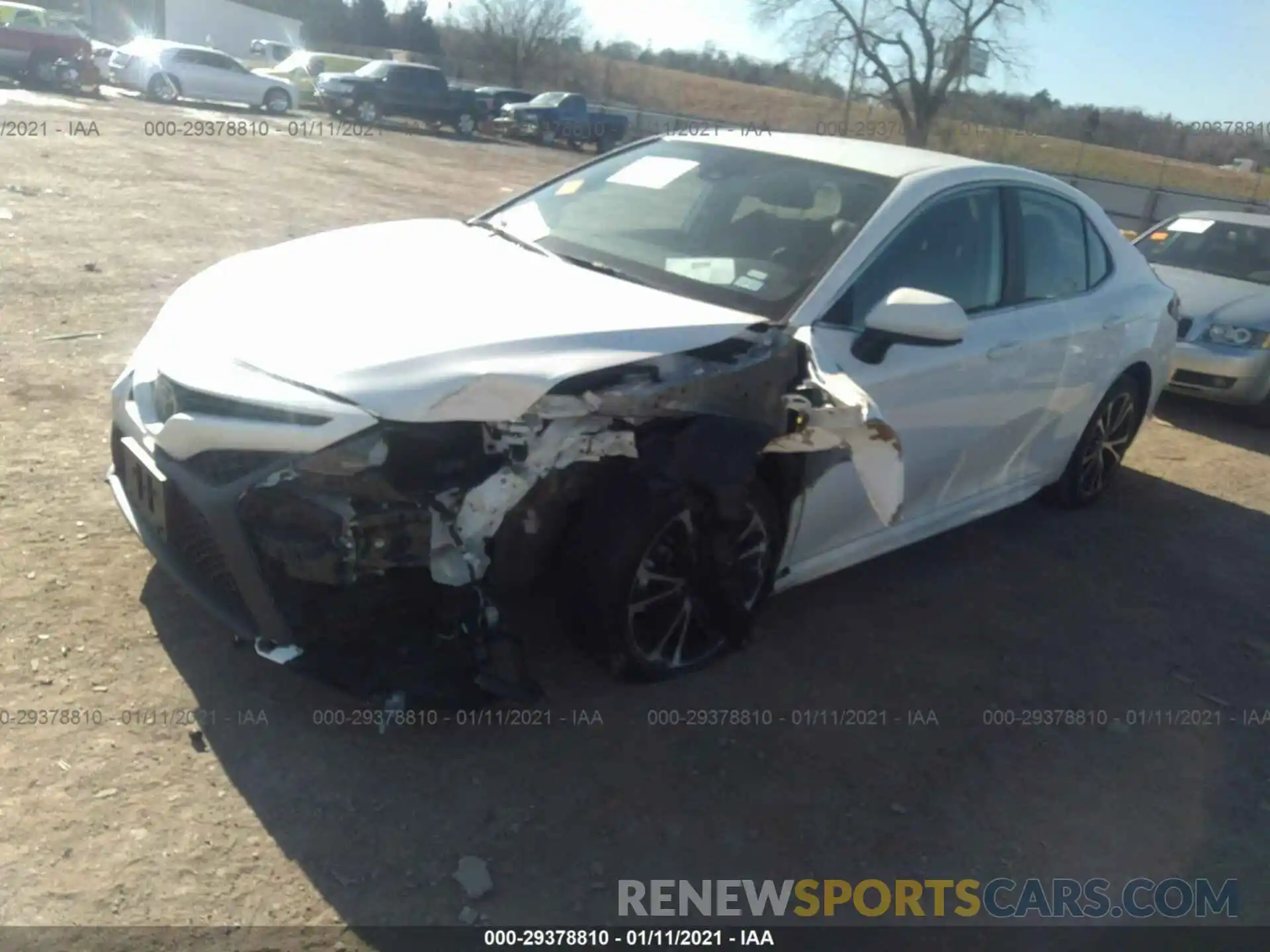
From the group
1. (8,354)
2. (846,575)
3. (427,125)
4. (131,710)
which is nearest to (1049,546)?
(846,575)

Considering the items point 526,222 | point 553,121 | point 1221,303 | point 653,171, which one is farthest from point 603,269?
point 553,121

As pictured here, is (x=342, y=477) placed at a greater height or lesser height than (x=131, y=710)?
greater

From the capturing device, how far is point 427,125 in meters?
32.8

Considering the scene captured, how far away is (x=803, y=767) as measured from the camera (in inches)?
132

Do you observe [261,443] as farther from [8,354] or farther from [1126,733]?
[8,354]

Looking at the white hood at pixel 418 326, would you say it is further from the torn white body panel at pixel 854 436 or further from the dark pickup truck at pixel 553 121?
the dark pickup truck at pixel 553 121

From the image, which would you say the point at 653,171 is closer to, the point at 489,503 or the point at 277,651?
the point at 489,503

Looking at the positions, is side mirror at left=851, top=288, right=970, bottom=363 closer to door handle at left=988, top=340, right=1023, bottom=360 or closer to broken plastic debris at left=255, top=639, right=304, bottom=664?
door handle at left=988, top=340, right=1023, bottom=360

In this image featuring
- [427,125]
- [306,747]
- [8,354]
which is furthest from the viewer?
[427,125]

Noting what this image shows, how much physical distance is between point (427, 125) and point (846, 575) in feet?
102

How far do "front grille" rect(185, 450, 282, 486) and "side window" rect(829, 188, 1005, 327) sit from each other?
1945 millimetres

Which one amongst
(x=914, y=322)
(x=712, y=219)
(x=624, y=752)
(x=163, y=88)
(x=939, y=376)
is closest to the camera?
(x=624, y=752)

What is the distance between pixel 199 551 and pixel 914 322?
2280 millimetres

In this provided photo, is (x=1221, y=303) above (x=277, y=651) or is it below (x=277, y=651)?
above
